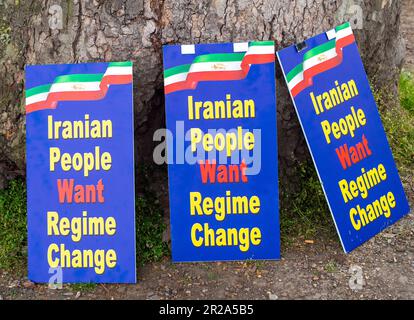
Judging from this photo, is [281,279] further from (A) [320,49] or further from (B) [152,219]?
(A) [320,49]

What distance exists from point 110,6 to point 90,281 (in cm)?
148

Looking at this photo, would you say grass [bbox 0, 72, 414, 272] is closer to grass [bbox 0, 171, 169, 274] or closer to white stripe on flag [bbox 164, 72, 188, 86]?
grass [bbox 0, 171, 169, 274]

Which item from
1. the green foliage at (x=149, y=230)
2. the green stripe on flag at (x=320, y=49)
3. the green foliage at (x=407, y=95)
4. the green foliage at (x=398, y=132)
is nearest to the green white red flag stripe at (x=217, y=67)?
the green stripe on flag at (x=320, y=49)

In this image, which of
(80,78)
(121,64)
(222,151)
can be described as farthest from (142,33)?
(222,151)

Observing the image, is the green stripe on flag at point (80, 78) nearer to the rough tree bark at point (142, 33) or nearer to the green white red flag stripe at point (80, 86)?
the green white red flag stripe at point (80, 86)

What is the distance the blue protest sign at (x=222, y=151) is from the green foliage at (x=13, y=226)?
0.89m

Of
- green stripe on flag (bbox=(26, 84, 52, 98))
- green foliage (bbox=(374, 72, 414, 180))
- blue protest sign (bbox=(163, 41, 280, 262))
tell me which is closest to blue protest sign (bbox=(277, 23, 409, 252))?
blue protest sign (bbox=(163, 41, 280, 262))

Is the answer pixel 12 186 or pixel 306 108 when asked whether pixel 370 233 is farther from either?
pixel 12 186

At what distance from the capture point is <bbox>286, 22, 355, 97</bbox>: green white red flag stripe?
11.7 feet

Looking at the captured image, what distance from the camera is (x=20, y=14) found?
3660 mm

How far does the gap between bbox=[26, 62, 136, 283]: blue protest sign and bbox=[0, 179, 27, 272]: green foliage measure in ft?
0.73
